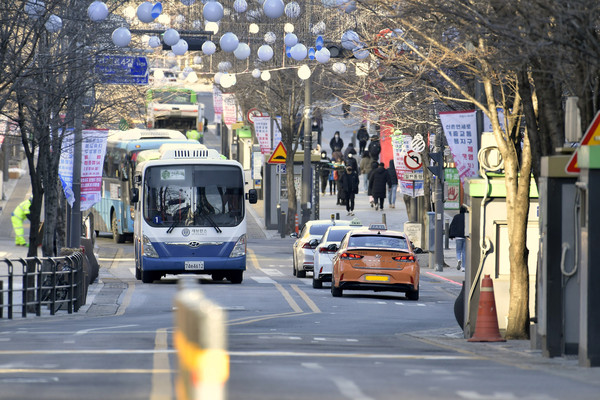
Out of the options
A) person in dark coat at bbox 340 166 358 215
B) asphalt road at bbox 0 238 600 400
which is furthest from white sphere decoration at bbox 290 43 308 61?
person in dark coat at bbox 340 166 358 215

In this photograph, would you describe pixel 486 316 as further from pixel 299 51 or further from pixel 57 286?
pixel 299 51

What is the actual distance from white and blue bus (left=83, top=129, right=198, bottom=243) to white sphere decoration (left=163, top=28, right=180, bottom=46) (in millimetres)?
10810

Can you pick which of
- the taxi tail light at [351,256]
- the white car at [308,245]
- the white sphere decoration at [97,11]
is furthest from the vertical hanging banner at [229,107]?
the taxi tail light at [351,256]

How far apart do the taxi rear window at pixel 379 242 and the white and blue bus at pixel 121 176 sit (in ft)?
56.0

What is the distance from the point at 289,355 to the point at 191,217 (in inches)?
681

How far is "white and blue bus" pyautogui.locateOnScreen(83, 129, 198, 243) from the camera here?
44375 mm

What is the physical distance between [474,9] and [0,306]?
10576mm

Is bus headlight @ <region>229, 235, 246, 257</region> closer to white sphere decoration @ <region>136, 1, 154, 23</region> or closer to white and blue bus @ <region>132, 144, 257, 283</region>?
white and blue bus @ <region>132, 144, 257, 283</region>

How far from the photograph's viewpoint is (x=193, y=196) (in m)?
31.3

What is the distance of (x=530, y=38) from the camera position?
1480cm

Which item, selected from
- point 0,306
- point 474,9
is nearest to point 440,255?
point 0,306

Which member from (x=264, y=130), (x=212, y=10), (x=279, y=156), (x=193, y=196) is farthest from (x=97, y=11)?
(x=264, y=130)

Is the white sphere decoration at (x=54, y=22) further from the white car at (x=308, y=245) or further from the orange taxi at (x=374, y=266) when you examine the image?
the white car at (x=308, y=245)

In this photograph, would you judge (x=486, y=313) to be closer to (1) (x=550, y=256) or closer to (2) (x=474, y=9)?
(1) (x=550, y=256)
